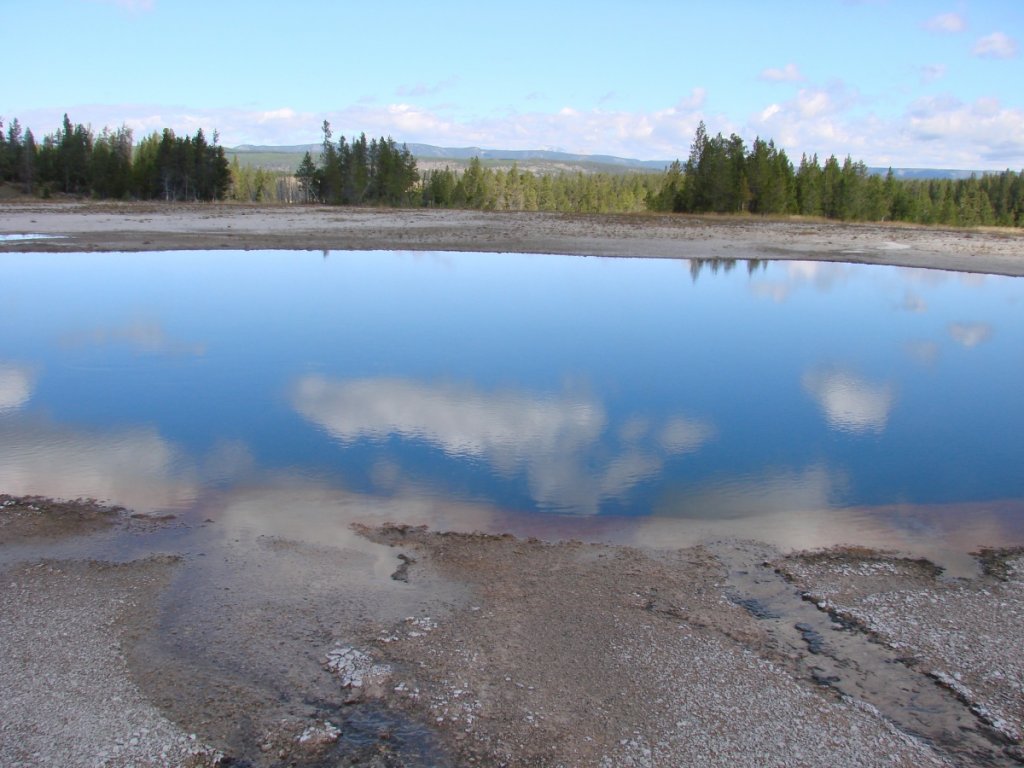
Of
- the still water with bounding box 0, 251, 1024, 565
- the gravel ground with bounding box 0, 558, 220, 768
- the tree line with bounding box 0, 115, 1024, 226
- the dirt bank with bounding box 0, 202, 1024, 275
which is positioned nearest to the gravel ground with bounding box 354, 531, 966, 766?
the still water with bounding box 0, 251, 1024, 565

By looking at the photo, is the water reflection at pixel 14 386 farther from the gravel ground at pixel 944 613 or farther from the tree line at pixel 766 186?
the tree line at pixel 766 186

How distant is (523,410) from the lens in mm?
11148

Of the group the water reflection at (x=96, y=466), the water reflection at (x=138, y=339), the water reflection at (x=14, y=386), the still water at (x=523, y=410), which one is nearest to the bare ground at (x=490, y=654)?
the water reflection at (x=96, y=466)

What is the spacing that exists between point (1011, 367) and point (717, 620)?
40.4 ft

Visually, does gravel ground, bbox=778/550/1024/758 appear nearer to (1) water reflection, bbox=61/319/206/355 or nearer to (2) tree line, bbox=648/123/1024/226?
(1) water reflection, bbox=61/319/206/355

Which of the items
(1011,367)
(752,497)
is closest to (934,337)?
(1011,367)

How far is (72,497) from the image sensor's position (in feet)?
25.8

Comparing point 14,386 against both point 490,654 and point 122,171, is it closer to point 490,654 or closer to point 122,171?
point 490,654

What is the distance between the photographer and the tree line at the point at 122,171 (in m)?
64.4

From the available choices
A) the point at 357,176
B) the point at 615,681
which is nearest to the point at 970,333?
the point at 615,681

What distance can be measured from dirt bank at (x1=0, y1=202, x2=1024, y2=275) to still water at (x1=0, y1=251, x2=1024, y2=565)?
11.1 meters

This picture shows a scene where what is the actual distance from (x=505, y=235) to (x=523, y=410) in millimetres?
28299

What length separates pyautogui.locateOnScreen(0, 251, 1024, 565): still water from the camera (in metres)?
8.02

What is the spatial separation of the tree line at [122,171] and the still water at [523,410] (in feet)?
151
